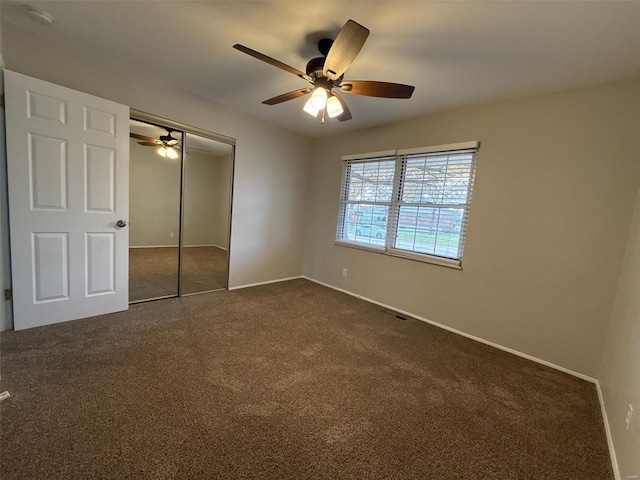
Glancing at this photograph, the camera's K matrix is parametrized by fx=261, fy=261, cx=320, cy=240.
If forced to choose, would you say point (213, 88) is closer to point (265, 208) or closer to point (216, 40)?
point (216, 40)

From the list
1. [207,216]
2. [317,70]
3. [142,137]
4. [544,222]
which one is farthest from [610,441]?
[142,137]

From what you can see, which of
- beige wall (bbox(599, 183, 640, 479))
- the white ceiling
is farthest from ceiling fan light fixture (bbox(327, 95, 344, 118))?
beige wall (bbox(599, 183, 640, 479))

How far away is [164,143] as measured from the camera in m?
3.51

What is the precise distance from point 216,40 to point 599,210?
11.1ft

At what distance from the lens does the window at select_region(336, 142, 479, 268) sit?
9.67 ft

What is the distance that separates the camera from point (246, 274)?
3.98m

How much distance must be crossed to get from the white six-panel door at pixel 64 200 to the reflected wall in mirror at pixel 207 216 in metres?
1.05

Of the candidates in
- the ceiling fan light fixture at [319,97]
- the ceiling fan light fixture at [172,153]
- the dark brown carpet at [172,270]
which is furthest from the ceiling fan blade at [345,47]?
the dark brown carpet at [172,270]

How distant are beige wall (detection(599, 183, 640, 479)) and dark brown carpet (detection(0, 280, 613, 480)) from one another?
154mm

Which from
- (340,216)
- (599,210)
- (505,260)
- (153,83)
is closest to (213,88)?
(153,83)

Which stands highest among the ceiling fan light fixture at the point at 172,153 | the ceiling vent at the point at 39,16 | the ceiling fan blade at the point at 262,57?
the ceiling vent at the point at 39,16

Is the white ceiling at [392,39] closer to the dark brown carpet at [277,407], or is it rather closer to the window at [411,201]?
the window at [411,201]

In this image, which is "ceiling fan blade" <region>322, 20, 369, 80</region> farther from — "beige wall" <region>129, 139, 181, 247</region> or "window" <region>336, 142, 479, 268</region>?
"beige wall" <region>129, 139, 181, 247</region>

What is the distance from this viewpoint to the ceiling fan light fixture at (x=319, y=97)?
190 centimetres
